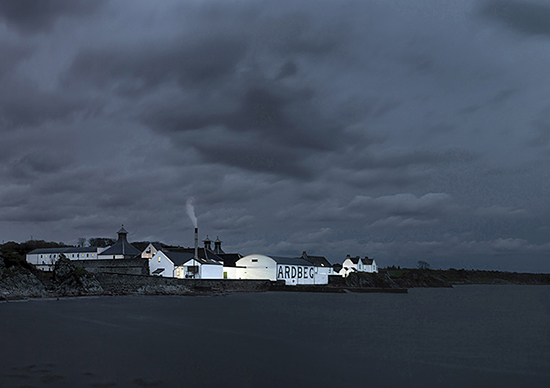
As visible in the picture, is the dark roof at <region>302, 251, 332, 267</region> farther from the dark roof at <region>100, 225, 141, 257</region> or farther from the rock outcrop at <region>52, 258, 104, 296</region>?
the rock outcrop at <region>52, 258, 104, 296</region>

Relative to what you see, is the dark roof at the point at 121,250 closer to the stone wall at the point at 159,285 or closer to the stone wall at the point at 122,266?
the stone wall at the point at 122,266

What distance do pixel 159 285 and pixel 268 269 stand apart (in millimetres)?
22210

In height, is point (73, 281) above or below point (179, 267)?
below

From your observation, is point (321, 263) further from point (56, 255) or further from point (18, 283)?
point (18, 283)

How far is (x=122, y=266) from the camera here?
67000mm

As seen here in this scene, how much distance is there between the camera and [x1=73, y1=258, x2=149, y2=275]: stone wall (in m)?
65.9

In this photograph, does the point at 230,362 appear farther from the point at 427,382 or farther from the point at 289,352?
the point at 427,382

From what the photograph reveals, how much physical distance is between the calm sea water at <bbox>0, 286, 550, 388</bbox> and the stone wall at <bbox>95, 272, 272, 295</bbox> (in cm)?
2218

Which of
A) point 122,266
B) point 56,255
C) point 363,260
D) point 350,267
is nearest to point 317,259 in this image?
point 350,267

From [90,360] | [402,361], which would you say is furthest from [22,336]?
[402,361]

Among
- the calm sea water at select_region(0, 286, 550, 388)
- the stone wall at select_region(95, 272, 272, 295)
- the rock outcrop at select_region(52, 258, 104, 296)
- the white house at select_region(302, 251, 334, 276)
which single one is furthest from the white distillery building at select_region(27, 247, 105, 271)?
the calm sea water at select_region(0, 286, 550, 388)

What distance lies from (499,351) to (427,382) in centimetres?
894

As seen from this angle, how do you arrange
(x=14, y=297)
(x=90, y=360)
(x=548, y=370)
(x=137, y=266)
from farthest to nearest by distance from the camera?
1. (x=137, y=266)
2. (x=14, y=297)
3. (x=548, y=370)
4. (x=90, y=360)

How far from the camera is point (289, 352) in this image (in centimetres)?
2027
